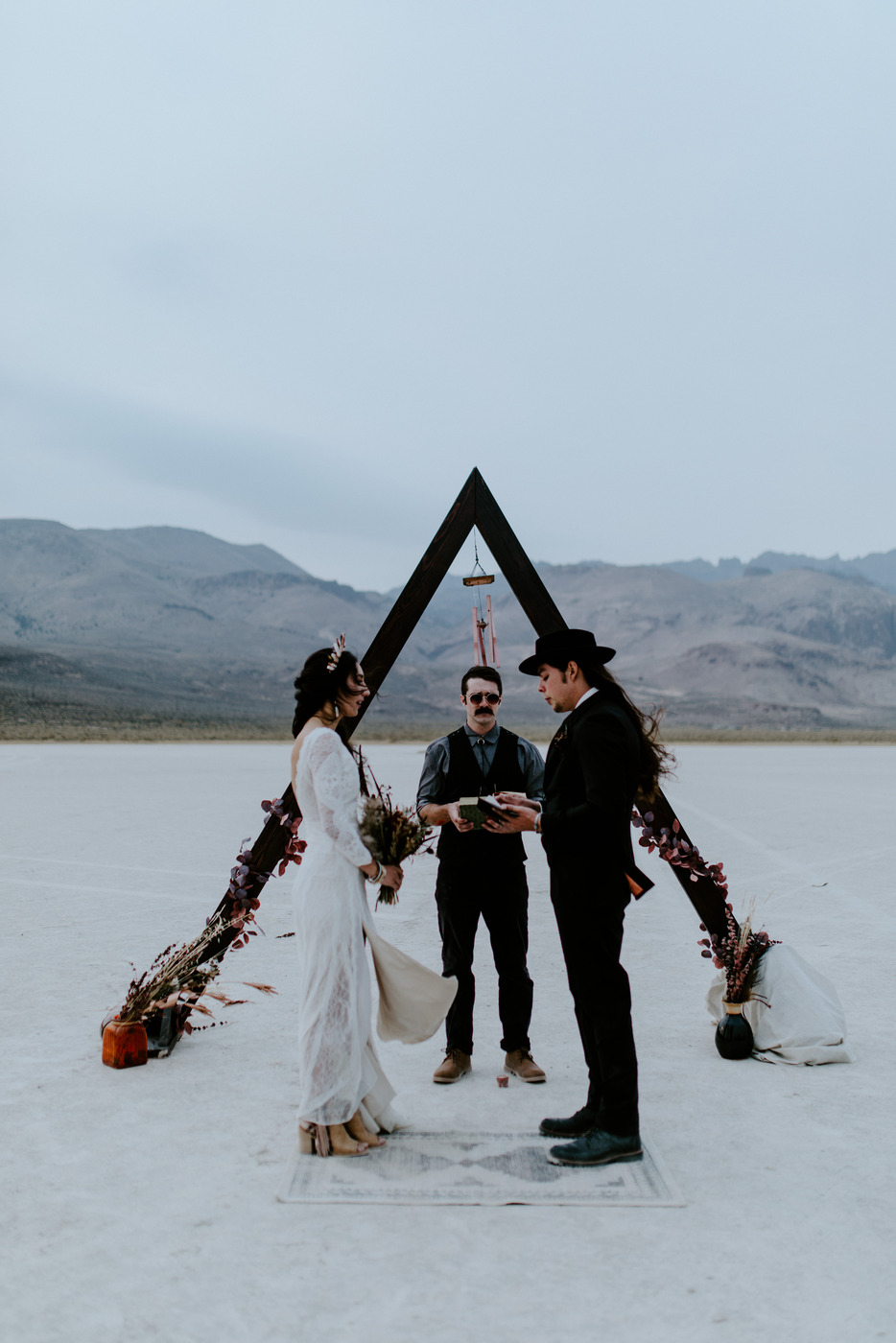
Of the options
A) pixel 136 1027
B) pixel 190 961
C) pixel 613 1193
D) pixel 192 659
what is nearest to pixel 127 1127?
pixel 136 1027

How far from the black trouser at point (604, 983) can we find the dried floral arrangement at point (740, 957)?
4.49 ft

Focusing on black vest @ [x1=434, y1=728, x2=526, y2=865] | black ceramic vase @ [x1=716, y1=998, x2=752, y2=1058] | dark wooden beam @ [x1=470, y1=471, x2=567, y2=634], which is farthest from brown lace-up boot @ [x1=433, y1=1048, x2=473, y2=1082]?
dark wooden beam @ [x1=470, y1=471, x2=567, y2=634]

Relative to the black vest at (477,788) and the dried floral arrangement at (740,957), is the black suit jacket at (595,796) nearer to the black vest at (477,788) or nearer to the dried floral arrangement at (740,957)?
the black vest at (477,788)

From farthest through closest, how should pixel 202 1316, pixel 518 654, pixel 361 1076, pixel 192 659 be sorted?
pixel 518 654 < pixel 192 659 < pixel 361 1076 < pixel 202 1316

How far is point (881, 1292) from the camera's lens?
9.43 feet

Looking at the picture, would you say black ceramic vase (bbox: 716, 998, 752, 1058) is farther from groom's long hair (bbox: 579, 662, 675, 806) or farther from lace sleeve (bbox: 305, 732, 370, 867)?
lace sleeve (bbox: 305, 732, 370, 867)

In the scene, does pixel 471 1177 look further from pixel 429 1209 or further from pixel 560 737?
pixel 560 737

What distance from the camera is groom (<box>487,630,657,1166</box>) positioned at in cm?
365

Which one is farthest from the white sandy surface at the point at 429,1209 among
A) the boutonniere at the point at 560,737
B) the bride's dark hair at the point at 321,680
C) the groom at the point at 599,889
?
the bride's dark hair at the point at 321,680

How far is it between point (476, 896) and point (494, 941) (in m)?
0.23

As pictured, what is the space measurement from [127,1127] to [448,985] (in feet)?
4.67

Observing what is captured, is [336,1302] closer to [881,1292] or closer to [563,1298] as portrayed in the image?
[563,1298]

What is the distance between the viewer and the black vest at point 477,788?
4676mm

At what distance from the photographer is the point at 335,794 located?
12.3 feet
